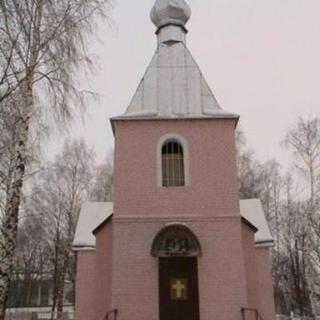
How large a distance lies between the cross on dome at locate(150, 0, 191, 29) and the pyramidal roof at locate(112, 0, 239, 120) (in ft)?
0.54

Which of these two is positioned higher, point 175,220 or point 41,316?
point 175,220

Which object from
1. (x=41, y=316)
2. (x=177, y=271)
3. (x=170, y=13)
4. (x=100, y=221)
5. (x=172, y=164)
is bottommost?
(x=41, y=316)

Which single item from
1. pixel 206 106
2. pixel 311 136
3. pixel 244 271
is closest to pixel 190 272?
pixel 244 271

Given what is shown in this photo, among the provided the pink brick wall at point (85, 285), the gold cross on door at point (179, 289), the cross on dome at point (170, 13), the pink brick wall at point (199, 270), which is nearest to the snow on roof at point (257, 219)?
the pink brick wall at point (199, 270)

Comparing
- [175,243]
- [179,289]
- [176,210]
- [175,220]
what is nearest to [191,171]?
[176,210]

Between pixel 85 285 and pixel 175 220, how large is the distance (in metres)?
4.57

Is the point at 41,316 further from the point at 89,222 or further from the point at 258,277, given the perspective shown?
the point at 258,277

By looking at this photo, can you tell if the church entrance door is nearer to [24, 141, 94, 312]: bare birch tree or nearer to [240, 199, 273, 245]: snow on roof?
[240, 199, 273, 245]: snow on roof

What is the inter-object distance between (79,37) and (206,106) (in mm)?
3995

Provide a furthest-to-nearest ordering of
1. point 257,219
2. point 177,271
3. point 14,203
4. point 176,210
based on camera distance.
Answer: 1. point 257,219
2. point 177,271
3. point 176,210
4. point 14,203

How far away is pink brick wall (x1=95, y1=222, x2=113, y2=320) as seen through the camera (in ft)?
34.6

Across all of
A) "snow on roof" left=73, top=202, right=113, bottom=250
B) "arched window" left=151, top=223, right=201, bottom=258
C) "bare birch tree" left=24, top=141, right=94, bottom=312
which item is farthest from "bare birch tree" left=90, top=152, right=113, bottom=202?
"arched window" left=151, top=223, right=201, bottom=258

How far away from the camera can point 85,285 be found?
13570mm

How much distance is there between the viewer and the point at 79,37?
874 centimetres
